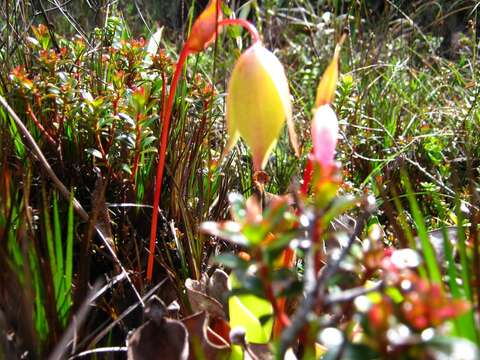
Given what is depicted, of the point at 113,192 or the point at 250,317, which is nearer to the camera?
the point at 250,317

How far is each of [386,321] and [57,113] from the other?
2.89 ft

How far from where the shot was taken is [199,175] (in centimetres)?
112

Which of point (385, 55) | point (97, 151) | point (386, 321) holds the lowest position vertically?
point (385, 55)

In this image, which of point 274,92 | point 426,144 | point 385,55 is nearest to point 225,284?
point 274,92

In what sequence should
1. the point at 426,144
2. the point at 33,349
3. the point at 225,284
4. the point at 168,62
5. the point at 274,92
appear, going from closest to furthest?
the point at 33,349 < the point at 274,92 < the point at 225,284 < the point at 168,62 < the point at 426,144

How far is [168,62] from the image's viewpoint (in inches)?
48.5

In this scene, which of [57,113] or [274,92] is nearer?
[274,92]

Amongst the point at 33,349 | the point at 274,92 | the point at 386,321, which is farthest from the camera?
the point at 274,92

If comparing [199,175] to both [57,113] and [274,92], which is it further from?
[274,92]

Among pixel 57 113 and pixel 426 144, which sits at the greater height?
pixel 57 113

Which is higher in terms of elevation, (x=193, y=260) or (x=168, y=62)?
(x=168, y=62)

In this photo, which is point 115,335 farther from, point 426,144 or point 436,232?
point 426,144

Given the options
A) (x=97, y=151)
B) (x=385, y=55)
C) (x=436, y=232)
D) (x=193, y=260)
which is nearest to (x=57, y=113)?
(x=97, y=151)

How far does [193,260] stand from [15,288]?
360mm
